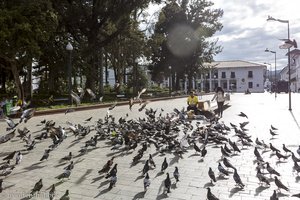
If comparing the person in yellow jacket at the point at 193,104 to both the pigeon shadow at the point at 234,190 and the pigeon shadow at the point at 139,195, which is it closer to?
the pigeon shadow at the point at 234,190

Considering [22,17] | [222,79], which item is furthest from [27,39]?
[222,79]

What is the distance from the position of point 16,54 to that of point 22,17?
106 inches

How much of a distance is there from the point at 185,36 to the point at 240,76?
1807 inches

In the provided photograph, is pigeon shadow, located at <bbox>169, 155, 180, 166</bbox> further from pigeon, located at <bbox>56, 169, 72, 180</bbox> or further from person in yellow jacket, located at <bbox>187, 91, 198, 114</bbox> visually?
person in yellow jacket, located at <bbox>187, 91, 198, 114</bbox>

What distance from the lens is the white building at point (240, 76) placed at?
92.4 metres

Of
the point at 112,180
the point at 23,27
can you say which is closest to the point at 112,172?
the point at 112,180

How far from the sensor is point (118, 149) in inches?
326

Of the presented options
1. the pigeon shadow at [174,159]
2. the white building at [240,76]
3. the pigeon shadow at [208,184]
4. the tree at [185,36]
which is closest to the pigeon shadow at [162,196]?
the pigeon shadow at [208,184]

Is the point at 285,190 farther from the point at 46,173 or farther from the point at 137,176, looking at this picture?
the point at 46,173

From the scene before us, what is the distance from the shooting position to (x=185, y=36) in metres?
53.1

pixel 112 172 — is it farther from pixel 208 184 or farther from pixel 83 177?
pixel 208 184

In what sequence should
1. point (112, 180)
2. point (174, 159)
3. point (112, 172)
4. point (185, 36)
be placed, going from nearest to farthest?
point (112, 180)
point (112, 172)
point (174, 159)
point (185, 36)

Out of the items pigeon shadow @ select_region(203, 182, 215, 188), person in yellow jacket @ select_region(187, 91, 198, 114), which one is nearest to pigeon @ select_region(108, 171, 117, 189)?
pigeon shadow @ select_region(203, 182, 215, 188)

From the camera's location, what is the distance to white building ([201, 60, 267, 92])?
9238cm
